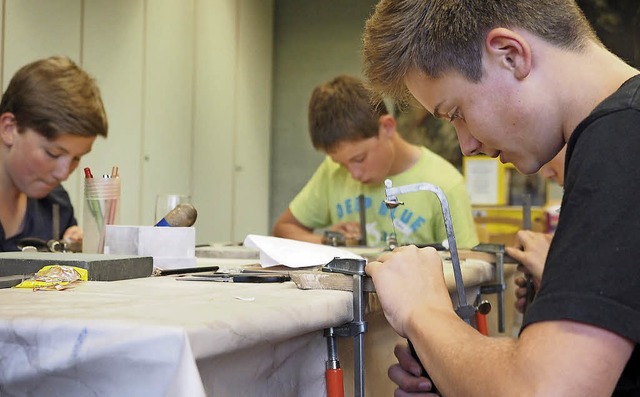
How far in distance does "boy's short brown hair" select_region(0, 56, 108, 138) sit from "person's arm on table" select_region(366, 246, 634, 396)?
1.37 m

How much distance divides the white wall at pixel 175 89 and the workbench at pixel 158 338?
104 inches

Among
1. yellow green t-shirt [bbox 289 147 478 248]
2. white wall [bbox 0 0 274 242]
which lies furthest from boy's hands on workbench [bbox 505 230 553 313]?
white wall [bbox 0 0 274 242]

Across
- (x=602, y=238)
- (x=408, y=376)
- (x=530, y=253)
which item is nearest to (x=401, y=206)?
(x=530, y=253)

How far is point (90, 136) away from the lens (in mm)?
2340

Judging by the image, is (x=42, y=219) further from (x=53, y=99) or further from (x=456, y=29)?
(x=456, y=29)

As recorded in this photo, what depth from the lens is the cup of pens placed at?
65.1 inches

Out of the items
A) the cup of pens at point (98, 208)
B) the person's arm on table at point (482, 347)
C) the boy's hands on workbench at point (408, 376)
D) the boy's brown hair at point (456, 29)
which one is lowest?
the boy's hands on workbench at point (408, 376)

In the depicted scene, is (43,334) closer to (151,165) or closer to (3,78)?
(3,78)

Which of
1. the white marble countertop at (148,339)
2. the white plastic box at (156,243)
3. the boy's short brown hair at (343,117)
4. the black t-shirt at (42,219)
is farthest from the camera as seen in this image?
the boy's short brown hair at (343,117)

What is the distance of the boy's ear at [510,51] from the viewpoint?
3.33ft

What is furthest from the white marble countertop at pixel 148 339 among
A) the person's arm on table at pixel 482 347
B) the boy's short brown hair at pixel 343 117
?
the boy's short brown hair at pixel 343 117

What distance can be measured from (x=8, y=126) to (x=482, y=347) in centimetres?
179

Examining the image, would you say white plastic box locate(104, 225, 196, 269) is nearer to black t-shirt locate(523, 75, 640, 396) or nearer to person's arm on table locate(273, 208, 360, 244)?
black t-shirt locate(523, 75, 640, 396)

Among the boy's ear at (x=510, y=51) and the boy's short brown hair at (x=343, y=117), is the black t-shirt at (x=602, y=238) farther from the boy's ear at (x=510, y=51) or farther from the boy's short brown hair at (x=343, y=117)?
the boy's short brown hair at (x=343, y=117)
